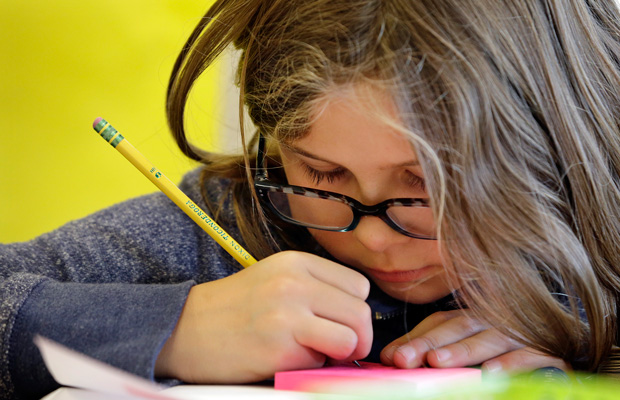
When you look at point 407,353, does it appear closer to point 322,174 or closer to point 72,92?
point 322,174

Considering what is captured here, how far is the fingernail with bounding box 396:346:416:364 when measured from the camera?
54cm

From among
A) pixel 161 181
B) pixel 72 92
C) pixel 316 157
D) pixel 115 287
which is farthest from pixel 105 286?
pixel 72 92

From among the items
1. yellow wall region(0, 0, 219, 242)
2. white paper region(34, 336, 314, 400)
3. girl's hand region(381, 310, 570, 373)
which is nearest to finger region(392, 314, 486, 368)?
girl's hand region(381, 310, 570, 373)

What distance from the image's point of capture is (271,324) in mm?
514

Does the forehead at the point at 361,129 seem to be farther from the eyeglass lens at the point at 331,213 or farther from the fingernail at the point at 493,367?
the fingernail at the point at 493,367

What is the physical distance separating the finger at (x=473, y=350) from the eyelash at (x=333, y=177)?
5.5 inches

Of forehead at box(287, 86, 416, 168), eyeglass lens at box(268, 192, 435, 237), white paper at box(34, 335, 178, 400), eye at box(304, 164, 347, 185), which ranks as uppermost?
forehead at box(287, 86, 416, 168)

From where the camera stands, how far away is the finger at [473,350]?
546mm

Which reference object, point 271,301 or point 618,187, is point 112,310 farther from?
point 618,187

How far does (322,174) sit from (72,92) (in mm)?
787

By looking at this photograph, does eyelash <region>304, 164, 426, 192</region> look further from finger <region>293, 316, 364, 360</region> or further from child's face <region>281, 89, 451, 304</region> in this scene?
finger <region>293, 316, 364, 360</region>

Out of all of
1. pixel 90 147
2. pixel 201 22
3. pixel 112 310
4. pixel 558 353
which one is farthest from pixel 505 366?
pixel 90 147

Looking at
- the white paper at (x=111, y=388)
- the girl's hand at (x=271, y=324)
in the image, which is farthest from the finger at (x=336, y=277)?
the white paper at (x=111, y=388)

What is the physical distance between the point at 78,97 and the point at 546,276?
0.96 meters
